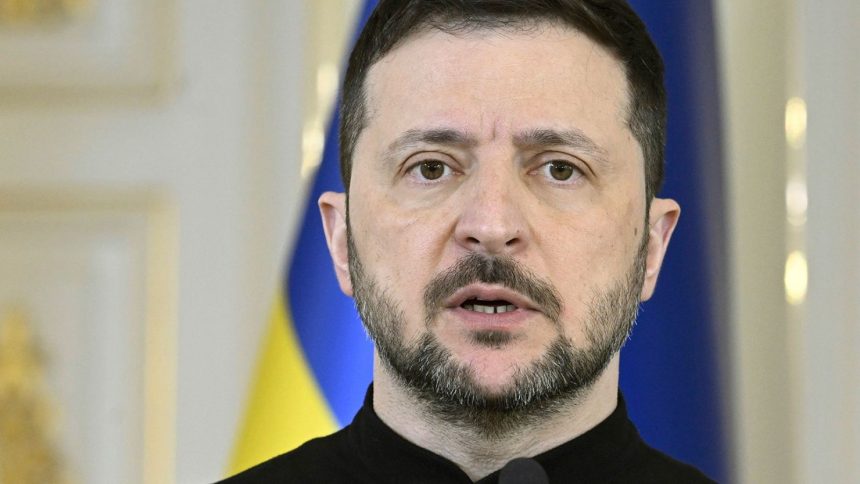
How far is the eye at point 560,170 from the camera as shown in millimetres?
1026

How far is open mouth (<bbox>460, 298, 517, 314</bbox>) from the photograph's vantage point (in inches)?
38.7

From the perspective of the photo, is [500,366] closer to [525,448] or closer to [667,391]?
[525,448]

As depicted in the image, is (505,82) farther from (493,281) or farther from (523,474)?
(523,474)

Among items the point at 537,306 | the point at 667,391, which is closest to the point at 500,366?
the point at 537,306

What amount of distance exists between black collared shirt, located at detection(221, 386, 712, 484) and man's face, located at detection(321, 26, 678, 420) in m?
0.08

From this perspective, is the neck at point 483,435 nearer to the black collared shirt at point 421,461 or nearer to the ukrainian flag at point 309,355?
the black collared shirt at point 421,461

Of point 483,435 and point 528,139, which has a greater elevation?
point 528,139

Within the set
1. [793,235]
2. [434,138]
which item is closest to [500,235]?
[434,138]

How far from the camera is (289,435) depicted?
64.3 inches

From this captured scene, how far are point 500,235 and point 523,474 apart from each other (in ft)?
0.62

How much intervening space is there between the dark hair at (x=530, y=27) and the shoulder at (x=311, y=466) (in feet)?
0.83

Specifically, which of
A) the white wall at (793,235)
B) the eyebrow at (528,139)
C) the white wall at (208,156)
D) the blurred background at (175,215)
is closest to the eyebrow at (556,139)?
the eyebrow at (528,139)

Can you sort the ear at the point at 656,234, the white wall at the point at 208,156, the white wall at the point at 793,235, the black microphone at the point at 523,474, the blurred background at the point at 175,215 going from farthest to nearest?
the white wall at the point at 208,156, the blurred background at the point at 175,215, the white wall at the point at 793,235, the ear at the point at 656,234, the black microphone at the point at 523,474

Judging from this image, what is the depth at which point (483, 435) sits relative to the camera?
1.03 m
